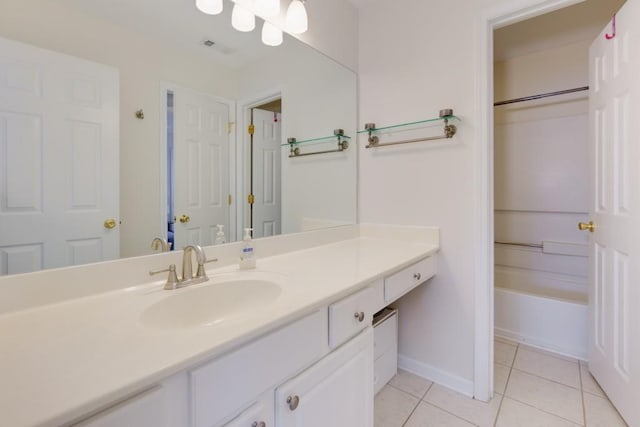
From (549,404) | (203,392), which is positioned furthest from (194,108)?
(549,404)

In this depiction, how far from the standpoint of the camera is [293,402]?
785mm

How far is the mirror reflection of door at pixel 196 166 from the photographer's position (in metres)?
1.17

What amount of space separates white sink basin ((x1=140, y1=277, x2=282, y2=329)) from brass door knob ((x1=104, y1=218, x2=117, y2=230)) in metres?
0.32

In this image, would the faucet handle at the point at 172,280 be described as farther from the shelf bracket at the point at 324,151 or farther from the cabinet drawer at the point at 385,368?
the cabinet drawer at the point at 385,368

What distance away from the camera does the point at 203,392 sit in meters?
0.59

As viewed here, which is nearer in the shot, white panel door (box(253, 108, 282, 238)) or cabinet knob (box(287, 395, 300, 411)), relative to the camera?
cabinet knob (box(287, 395, 300, 411))

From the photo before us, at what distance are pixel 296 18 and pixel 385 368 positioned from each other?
1.92 m

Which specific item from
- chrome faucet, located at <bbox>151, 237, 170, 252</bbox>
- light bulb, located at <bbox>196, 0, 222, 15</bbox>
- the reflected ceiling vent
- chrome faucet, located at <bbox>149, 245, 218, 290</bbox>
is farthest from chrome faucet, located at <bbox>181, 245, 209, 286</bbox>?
light bulb, located at <bbox>196, 0, 222, 15</bbox>

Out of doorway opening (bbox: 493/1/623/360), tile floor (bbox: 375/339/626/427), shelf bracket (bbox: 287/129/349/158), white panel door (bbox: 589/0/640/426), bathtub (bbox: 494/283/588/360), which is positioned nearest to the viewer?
white panel door (bbox: 589/0/640/426)

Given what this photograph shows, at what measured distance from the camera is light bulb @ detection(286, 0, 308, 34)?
1488 millimetres

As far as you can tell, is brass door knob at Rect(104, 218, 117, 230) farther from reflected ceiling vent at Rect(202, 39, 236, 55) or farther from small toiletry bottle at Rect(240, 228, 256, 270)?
reflected ceiling vent at Rect(202, 39, 236, 55)

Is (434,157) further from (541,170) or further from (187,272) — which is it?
(541,170)

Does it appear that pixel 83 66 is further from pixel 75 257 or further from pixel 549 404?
pixel 549 404

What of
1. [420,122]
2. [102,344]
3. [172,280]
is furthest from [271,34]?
[102,344]
